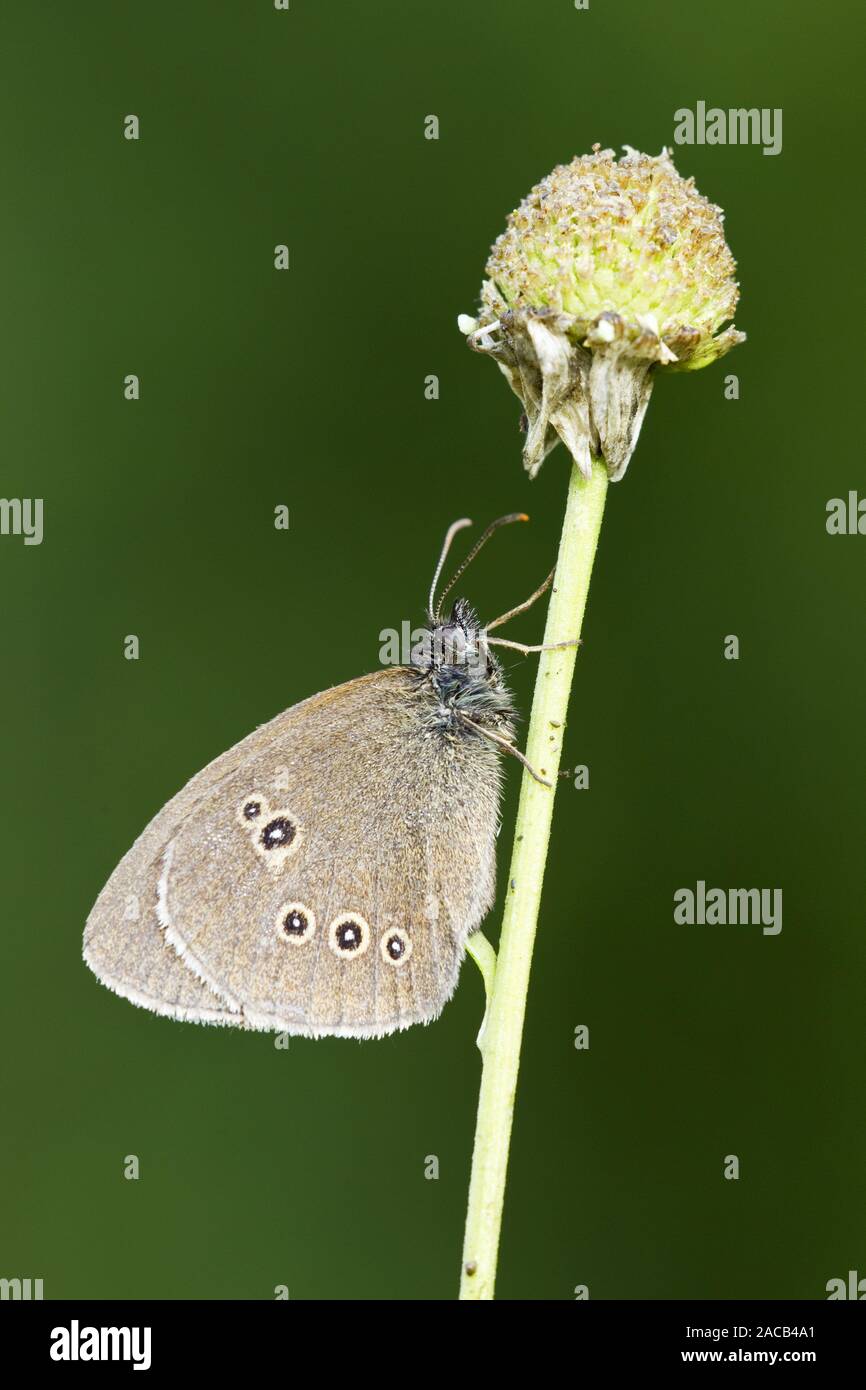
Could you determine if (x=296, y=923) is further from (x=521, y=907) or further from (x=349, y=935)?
(x=521, y=907)

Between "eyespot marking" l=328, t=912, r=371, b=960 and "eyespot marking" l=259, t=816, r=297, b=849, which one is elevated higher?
"eyespot marking" l=259, t=816, r=297, b=849

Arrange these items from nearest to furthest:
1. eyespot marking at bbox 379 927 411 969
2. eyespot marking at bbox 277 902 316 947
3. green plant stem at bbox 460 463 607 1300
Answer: green plant stem at bbox 460 463 607 1300 → eyespot marking at bbox 379 927 411 969 → eyespot marking at bbox 277 902 316 947

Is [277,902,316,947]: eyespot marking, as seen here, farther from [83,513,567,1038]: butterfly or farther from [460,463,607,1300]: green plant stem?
[460,463,607,1300]: green plant stem

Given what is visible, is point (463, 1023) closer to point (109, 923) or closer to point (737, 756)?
point (737, 756)

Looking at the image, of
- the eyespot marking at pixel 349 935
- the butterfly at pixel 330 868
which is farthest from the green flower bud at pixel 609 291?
the eyespot marking at pixel 349 935

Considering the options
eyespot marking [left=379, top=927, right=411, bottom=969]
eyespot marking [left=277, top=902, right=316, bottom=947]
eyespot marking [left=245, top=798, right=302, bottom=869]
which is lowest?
eyespot marking [left=379, top=927, right=411, bottom=969]

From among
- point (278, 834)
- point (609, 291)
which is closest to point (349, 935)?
point (278, 834)

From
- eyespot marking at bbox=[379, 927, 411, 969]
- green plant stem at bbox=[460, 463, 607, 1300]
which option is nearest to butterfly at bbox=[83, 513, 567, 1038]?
eyespot marking at bbox=[379, 927, 411, 969]
